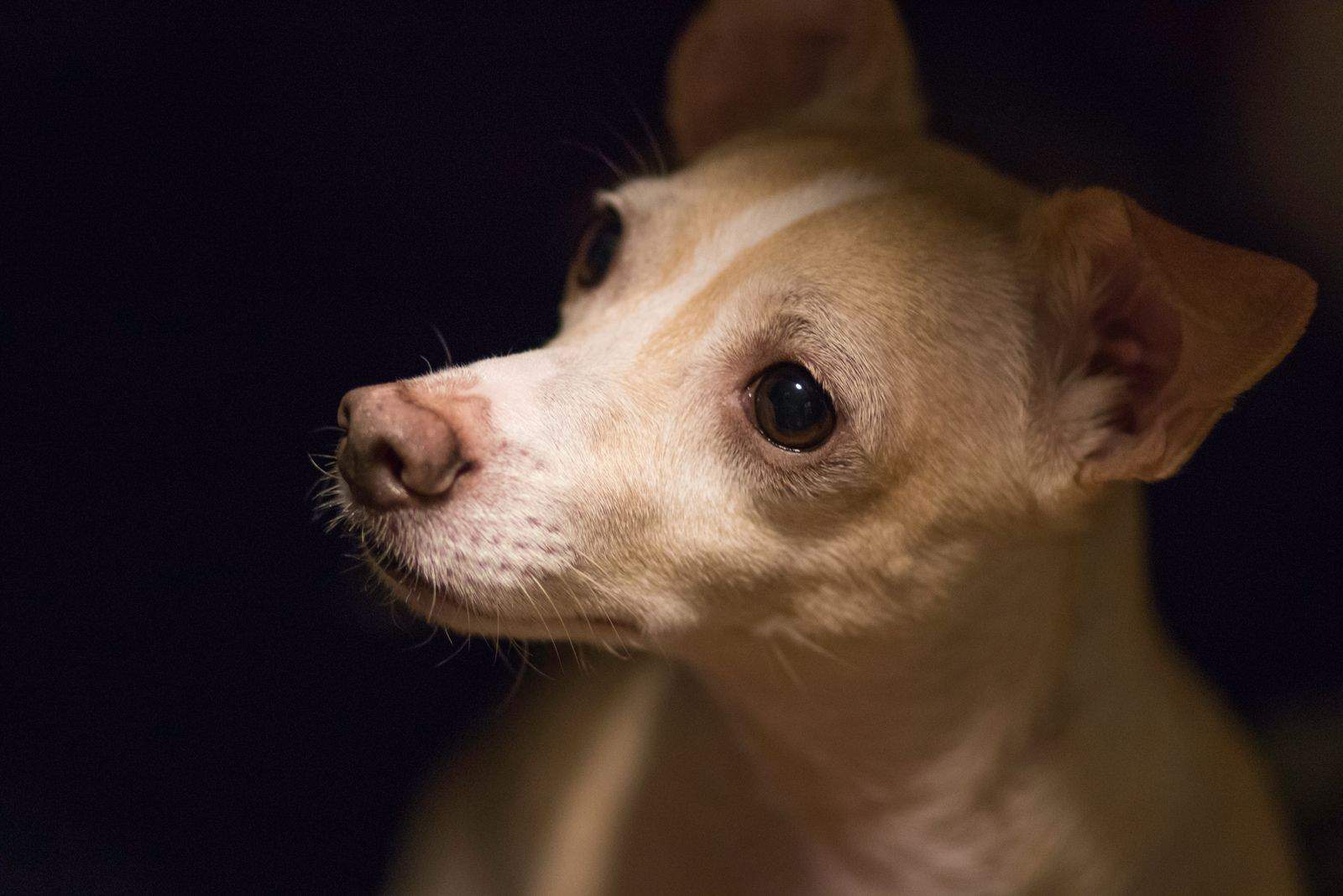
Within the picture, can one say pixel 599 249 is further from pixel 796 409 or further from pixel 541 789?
pixel 541 789

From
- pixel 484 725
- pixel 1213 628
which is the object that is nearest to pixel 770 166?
pixel 484 725

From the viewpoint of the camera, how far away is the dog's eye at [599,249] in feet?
6.72

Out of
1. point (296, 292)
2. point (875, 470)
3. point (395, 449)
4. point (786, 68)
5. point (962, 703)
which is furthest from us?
point (296, 292)

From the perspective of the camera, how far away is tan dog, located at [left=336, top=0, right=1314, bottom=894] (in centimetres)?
162

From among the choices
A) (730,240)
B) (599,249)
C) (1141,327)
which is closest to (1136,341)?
(1141,327)

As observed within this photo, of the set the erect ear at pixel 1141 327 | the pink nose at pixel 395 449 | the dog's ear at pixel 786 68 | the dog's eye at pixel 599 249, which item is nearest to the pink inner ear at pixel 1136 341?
the erect ear at pixel 1141 327

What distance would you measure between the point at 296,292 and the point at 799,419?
1679mm

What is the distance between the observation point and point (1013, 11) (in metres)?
2.79

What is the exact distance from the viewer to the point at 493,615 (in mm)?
1701

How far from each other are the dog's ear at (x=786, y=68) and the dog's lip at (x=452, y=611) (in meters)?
1.08

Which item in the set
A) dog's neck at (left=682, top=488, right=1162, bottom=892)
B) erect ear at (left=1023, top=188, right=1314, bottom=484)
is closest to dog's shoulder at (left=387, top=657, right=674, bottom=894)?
dog's neck at (left=682, top=488, right=1162, bottom=892)

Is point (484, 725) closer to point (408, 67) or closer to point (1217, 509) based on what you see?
point (408, 67)

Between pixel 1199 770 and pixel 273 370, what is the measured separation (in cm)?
225

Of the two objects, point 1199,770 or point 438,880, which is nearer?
point 1199,770
